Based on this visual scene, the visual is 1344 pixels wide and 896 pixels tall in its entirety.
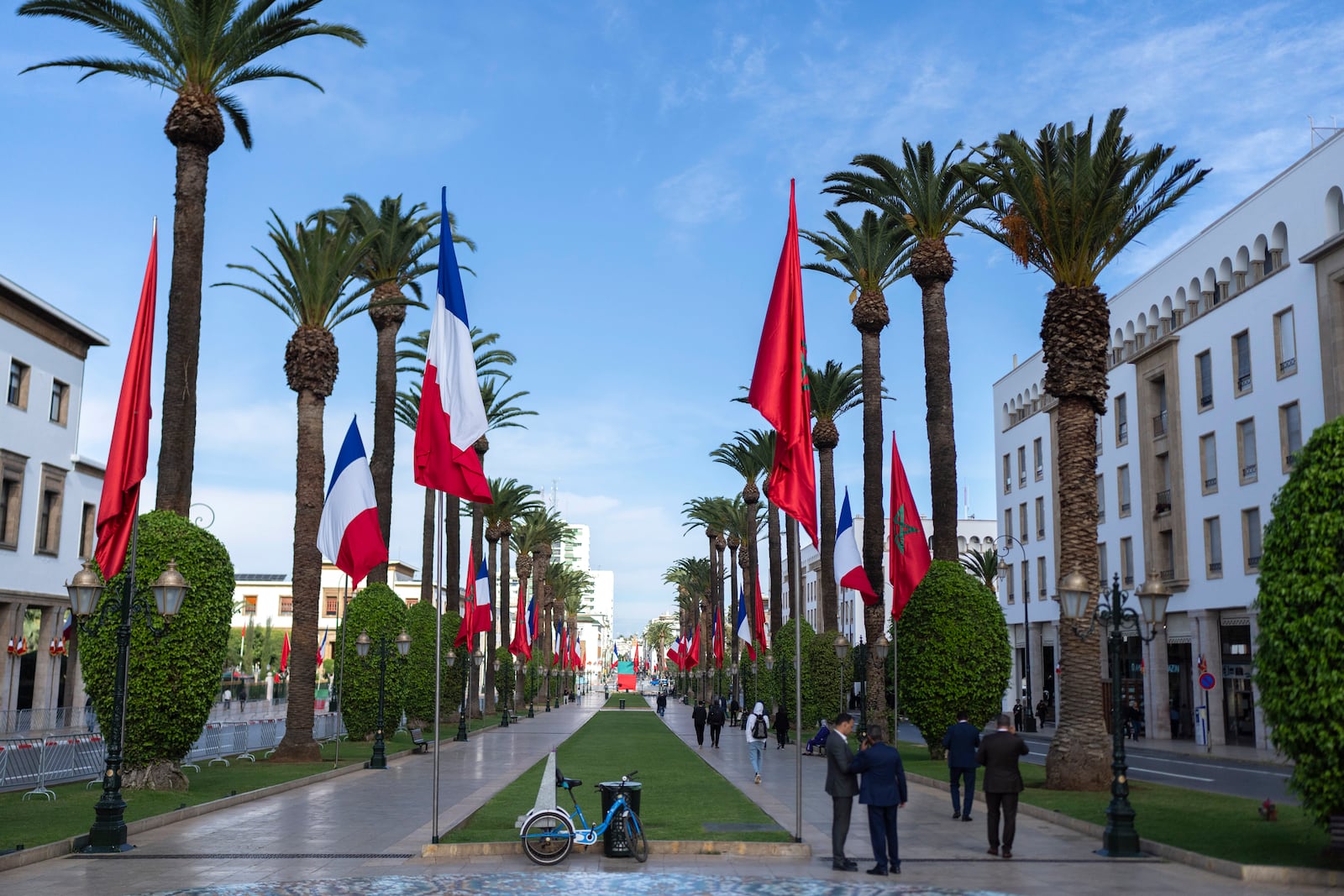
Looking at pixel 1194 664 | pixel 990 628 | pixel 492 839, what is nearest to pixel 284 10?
pixel 492 839

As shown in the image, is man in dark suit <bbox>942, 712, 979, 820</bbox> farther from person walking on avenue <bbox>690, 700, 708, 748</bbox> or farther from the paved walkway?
person walking on avenue <bbox>690, 700, 708, 748</bbox>

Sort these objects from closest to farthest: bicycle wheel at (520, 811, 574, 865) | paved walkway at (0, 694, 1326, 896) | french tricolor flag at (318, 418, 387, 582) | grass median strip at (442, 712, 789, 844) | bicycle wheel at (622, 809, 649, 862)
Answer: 1. paved walkway at (0, 694, 1326, 896)
2. bicycle wheel at (520, 811, 574, 865)
3. bicycle wheel at (622, 809, 649, 862)
4. grass median strip at (442, 712, 789, 844)
5. french tricolor flag at (318, 418, 387, 582)

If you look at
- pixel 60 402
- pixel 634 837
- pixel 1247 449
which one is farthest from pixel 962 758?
pixel 60 402

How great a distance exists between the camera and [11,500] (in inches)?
1838

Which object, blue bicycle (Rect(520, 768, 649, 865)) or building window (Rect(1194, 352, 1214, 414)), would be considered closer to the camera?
blue bicycle (Rect(520, 768, 649, 865))

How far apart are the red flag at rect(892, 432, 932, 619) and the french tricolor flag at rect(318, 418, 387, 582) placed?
42.1ft

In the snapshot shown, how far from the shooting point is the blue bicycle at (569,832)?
552 inches

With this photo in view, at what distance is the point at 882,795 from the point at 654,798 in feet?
32.0

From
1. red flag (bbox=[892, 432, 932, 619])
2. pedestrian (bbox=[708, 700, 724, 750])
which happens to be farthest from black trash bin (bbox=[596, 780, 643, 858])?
pedestrian (bbox=[708, 700, 724, 750])

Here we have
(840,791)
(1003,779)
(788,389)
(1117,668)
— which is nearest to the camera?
(840,791)

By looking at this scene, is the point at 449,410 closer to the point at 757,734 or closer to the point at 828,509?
the point at 757,734

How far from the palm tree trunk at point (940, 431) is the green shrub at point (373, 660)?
53.3ft

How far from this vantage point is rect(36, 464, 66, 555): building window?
49094mm

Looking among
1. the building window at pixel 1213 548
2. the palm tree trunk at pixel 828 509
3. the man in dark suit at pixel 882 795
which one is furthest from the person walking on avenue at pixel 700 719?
the man in dark suit at pixel 882 795
